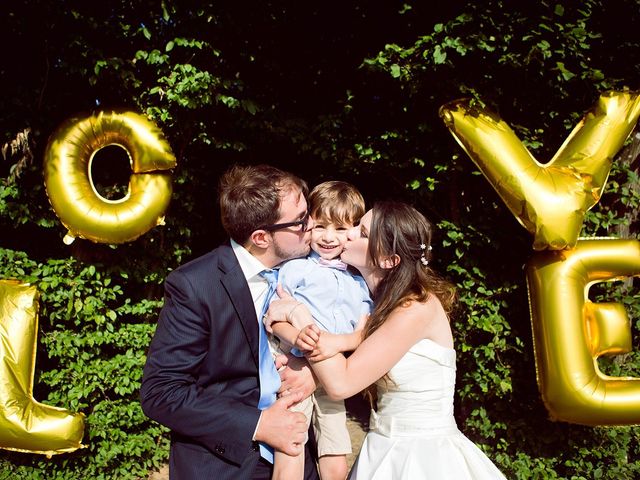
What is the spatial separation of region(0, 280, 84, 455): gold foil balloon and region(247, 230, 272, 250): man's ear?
235cm

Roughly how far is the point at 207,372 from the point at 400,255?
1.14 meters

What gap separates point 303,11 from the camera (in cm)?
423

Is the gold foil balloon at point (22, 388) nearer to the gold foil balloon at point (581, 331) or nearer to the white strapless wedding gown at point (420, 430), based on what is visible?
the white strapless wedding gown at point (420, 430)

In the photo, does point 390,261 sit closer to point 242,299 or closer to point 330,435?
point 242,299

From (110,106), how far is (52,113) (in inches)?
21.4

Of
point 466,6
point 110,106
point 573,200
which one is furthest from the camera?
point 110,106

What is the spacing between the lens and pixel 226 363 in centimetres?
200

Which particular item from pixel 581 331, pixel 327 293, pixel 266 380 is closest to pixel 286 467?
pixel 266 380

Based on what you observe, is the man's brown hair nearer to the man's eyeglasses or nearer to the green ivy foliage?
the man's eyeglasses

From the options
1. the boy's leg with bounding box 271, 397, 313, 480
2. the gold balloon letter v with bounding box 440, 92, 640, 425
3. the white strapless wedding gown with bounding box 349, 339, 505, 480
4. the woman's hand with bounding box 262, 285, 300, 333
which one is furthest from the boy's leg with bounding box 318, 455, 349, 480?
the gold balloon letter v with bounding box 440, 92, 640, 425

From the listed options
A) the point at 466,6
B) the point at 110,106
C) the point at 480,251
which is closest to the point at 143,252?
the point at 110,106

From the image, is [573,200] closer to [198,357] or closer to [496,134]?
[496,134]

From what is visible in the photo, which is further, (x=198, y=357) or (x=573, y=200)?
(x=573, y=200)

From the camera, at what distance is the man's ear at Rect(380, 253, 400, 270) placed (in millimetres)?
2371
